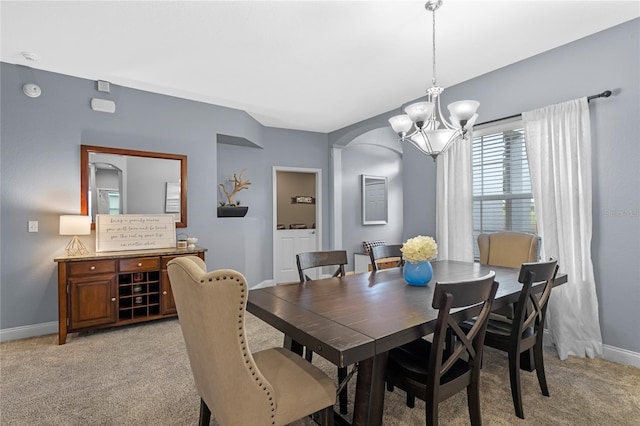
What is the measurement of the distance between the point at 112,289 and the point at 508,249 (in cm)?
389

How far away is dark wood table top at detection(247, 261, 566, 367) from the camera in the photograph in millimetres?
1292

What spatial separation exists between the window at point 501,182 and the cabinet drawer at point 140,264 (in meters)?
3.65

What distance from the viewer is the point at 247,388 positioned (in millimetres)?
1232

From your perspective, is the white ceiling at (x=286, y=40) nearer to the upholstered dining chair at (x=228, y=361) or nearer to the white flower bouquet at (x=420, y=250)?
the white flower bouquet at (x=420, y=250)

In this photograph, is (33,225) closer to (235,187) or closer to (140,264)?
(140,264)

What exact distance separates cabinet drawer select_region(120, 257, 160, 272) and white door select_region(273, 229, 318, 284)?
2.38 m

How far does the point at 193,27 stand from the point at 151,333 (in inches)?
117

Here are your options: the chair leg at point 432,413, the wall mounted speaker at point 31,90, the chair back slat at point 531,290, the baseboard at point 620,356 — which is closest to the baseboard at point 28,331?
the wall mounted speaker at point 31,90

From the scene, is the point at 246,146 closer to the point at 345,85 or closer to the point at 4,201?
the point at 345,85

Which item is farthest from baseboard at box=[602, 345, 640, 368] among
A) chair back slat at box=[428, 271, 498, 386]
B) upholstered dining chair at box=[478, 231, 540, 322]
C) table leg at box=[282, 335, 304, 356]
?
table leg at box=[282, 335, 304, 356]

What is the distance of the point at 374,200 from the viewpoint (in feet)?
22.0

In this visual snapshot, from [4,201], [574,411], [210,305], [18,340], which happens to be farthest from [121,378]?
[574,411]

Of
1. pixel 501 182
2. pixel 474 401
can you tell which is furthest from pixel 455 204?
pixel 474 401

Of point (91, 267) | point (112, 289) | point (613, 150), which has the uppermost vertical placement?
point (613, 150)
